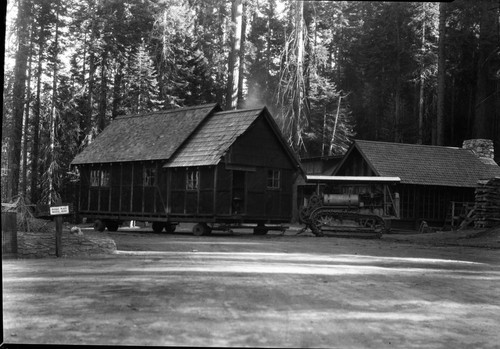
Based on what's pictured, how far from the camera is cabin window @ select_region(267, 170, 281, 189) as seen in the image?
26722mm

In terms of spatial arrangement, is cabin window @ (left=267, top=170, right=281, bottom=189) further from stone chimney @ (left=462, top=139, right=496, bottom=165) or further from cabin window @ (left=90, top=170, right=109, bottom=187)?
stone chimney @ (left=462, top=139, right=496, bottom=165)

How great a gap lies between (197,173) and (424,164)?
14.5 m

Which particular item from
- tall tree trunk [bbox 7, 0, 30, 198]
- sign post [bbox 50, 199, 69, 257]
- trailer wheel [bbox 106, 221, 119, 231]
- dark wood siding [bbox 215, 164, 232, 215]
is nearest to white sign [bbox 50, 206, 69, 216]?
sign post [bbox 50, 199, 69, 257]

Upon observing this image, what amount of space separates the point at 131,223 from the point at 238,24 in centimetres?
1153

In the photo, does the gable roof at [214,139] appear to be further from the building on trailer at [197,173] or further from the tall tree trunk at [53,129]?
the tall tree trunk at [53,129]

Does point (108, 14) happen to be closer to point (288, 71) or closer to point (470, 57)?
point (288, 71)

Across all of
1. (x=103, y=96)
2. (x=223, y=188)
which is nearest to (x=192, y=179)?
(x=223, y=188)

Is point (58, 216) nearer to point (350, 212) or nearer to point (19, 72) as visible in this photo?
point (19, 72)

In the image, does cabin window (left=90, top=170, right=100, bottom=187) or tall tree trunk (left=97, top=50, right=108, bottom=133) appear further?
tall tree trunk (left=97, top=50, right=108, bottom=133)

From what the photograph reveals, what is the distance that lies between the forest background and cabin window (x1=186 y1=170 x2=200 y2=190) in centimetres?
480

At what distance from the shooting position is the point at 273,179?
26.9 metres

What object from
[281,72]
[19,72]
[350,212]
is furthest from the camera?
[281,72]

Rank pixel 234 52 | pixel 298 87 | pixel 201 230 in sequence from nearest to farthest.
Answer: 1. pixel 201 230
2. pixel 298 87
3. pixel 234 52

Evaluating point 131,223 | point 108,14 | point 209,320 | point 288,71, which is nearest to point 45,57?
point 209,320
